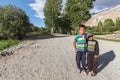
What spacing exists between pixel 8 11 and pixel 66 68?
111 feet

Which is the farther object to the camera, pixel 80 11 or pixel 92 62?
pixel 80 11

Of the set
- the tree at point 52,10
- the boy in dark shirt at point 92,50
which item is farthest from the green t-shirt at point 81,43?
the tree at point 52,10

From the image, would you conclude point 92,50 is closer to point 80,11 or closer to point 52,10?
point 80,11

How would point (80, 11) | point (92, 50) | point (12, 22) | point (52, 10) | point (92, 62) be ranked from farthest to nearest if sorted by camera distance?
point (52, 10)
point (80, 11)
point (12, 22)
point (92, 62)
point (92, 50)

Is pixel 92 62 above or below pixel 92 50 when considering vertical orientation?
below

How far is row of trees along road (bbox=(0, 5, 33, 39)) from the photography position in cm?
4119

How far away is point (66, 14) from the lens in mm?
79438

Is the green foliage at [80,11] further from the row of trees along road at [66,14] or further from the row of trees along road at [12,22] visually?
the row of trees along road at [12,22]

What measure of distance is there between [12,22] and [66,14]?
3970 cm

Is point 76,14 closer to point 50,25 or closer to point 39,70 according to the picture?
point 50,25

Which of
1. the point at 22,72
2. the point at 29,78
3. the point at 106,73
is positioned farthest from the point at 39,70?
the point at 106,73

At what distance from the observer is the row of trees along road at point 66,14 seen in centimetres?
6469

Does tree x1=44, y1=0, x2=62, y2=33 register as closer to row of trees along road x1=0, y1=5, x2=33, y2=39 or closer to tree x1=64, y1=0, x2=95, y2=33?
tree x1=64, y1=0, x2=95, y2=33

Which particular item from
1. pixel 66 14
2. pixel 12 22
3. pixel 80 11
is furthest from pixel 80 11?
pixel 12 22
